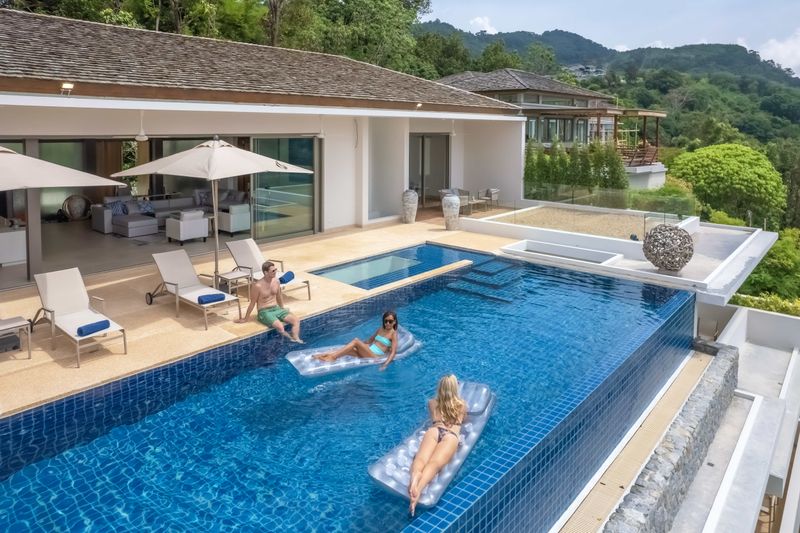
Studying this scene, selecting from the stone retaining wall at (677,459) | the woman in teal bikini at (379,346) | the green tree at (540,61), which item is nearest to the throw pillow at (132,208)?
the woman in teal bikini at (379,346)

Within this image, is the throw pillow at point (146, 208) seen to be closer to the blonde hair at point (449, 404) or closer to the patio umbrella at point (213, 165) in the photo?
the patio umbrella at point (213, 165)

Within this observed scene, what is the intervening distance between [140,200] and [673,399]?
46.3 ft

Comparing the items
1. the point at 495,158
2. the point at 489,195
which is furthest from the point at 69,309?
the point at 495,158

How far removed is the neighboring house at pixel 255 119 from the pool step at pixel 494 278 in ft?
16.6

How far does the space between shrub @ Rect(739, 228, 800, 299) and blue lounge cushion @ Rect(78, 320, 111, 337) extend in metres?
23.3

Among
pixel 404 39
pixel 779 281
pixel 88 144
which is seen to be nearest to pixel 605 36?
pixel 404 39

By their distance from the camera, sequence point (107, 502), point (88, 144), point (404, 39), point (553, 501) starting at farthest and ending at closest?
1. point (404, 39)
2. point (88, 144)
3. point (553, 501)
4. point (107, 502)

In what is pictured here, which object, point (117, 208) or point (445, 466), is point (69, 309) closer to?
point (445, 466)

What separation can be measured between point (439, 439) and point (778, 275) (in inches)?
943

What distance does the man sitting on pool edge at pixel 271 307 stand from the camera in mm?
9367

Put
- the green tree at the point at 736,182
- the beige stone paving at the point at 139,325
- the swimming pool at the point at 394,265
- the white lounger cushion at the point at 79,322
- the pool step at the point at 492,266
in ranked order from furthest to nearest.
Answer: the green tree at the point at 736,182
the pool step at the point at 492,266
the swimming pool at the point at 394,265
the white lounger cushion at the point at 79,322
the beige stone paving at the point at 139,325

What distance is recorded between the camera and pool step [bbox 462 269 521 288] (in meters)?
13.0

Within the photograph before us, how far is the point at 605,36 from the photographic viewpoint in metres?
172

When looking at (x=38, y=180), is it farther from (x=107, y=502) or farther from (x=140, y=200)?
(x=140, y=200)
